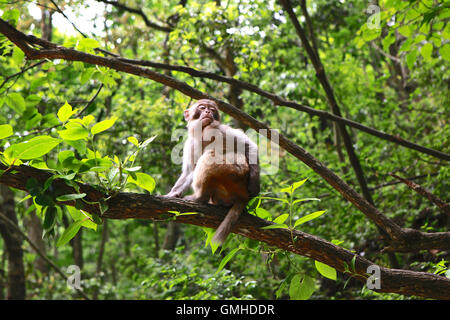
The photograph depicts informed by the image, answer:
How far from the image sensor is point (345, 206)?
612cm

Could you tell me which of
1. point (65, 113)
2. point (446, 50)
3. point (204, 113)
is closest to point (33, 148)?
point (65, 113)

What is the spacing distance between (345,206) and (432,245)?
104 inches

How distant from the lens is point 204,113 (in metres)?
4.55

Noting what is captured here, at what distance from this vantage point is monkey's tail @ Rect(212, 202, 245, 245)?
2854 mm

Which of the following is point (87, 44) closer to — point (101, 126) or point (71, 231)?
point (101, 126)

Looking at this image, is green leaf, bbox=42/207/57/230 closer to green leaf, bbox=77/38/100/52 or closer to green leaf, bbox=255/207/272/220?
green leaf, bbox=255/207/272/220

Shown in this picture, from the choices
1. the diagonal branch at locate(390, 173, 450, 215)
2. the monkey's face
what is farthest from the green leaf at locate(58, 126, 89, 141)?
the diagonal branch at locate(390, 173, 450, 215)

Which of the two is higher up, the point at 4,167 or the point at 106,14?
the point at 106,14

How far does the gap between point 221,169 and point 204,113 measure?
3.56ft

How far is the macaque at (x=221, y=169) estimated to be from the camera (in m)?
3.48

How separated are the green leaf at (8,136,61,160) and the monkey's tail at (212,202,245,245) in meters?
1.26

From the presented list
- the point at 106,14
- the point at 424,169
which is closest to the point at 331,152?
the point at 424,169

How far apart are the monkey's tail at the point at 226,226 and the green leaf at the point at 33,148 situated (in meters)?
1.26

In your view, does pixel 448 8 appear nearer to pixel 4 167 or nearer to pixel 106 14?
pixel 4 167
